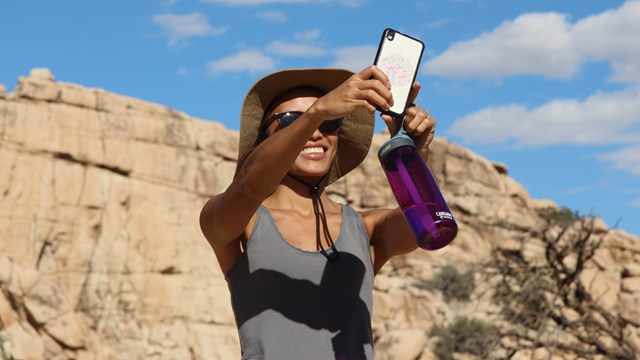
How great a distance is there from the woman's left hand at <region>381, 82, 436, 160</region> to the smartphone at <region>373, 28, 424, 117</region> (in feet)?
0.17

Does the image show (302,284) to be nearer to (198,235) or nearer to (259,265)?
(259,265)

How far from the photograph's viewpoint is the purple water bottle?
7.23 ft

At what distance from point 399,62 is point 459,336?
83.2 feet

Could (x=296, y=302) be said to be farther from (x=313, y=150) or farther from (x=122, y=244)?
(x=122, y=244)

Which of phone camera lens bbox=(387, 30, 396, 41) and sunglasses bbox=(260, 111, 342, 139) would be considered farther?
sunglasses bbox=(260, 111, 342, 139)

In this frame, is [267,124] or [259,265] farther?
[267,124]

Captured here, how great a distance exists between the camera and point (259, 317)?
240cm

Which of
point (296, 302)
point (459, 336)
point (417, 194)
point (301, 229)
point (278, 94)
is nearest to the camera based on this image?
point (417, 194)

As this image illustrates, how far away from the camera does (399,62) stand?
232cm

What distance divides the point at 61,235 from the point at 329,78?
24.8 metres

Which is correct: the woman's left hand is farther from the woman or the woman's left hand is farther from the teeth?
the teeth

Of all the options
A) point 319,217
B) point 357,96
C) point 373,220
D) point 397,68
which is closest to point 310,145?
point 319,217

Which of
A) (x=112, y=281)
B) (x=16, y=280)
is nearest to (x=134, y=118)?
(x=112, y=281)

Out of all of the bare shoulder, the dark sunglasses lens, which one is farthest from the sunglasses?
the bare shoulder
